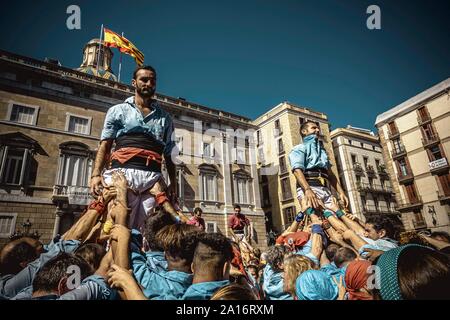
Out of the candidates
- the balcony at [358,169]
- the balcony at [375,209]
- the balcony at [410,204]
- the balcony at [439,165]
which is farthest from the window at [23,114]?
the balcony at [375,209]

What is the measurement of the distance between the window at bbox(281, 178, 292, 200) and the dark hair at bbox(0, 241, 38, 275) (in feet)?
88.1

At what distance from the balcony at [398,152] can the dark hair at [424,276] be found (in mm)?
31593

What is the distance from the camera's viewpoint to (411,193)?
2611 centimetres

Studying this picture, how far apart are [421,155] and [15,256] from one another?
3264 centimetres

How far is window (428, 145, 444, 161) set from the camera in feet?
80.9

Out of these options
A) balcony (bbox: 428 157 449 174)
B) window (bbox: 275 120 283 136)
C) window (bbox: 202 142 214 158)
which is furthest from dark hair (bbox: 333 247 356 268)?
window (bbox: 275 120 283 136)

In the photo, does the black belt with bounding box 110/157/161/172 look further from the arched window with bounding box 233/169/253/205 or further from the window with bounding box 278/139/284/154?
the window with bounding box 278/139/284/154

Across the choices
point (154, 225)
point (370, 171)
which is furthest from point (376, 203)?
point (154, 225)

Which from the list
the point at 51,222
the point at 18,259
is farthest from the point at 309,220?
the point at 51,222

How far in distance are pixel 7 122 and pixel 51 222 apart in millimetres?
6575

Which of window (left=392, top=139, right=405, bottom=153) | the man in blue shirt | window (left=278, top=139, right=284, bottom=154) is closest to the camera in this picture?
the man in blue shirt

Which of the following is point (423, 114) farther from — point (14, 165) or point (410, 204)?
point (14, 165)
